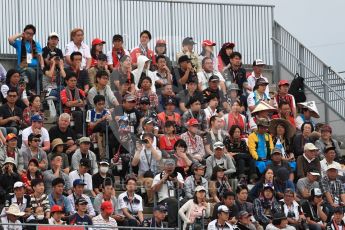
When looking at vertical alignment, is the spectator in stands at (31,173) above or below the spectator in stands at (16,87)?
below

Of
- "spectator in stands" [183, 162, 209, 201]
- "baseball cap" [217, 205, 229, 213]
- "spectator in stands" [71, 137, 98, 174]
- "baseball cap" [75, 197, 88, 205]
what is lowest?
"baseball cap" [217, 205, 229, 213]

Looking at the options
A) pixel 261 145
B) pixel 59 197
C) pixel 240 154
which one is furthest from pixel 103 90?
pixel 59 197

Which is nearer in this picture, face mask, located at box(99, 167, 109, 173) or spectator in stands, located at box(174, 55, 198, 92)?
face mask, located at box(99, 167, 109, 173)

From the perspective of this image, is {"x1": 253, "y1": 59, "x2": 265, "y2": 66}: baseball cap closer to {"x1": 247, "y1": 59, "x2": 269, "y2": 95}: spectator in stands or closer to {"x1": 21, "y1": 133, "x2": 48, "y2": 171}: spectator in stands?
{"x1": 247, "y1": 59, "x2": 269, "y2": 95}: spectator in stands

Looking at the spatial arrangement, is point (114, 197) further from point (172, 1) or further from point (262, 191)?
point (172, 1)

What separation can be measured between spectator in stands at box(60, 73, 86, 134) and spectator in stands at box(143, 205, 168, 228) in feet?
12.2

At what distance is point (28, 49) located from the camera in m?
41.8

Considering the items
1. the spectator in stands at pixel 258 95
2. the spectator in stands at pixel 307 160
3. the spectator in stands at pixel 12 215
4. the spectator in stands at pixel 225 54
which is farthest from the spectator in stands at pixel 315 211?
the spectator in stands at pixel 12 215

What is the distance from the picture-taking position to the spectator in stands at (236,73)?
44719mm

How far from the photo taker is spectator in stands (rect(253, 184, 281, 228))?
3912 centimetres

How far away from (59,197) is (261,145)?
675 centimetres

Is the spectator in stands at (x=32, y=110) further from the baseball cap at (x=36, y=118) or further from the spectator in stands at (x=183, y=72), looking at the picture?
the spectator in stands at (x=183, y=72)

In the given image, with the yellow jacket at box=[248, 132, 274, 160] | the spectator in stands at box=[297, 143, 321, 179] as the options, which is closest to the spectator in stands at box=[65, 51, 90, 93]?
the yellow jacket at box=[248, 132, 274, 160]

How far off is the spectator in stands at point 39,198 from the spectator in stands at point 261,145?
6.79 m
